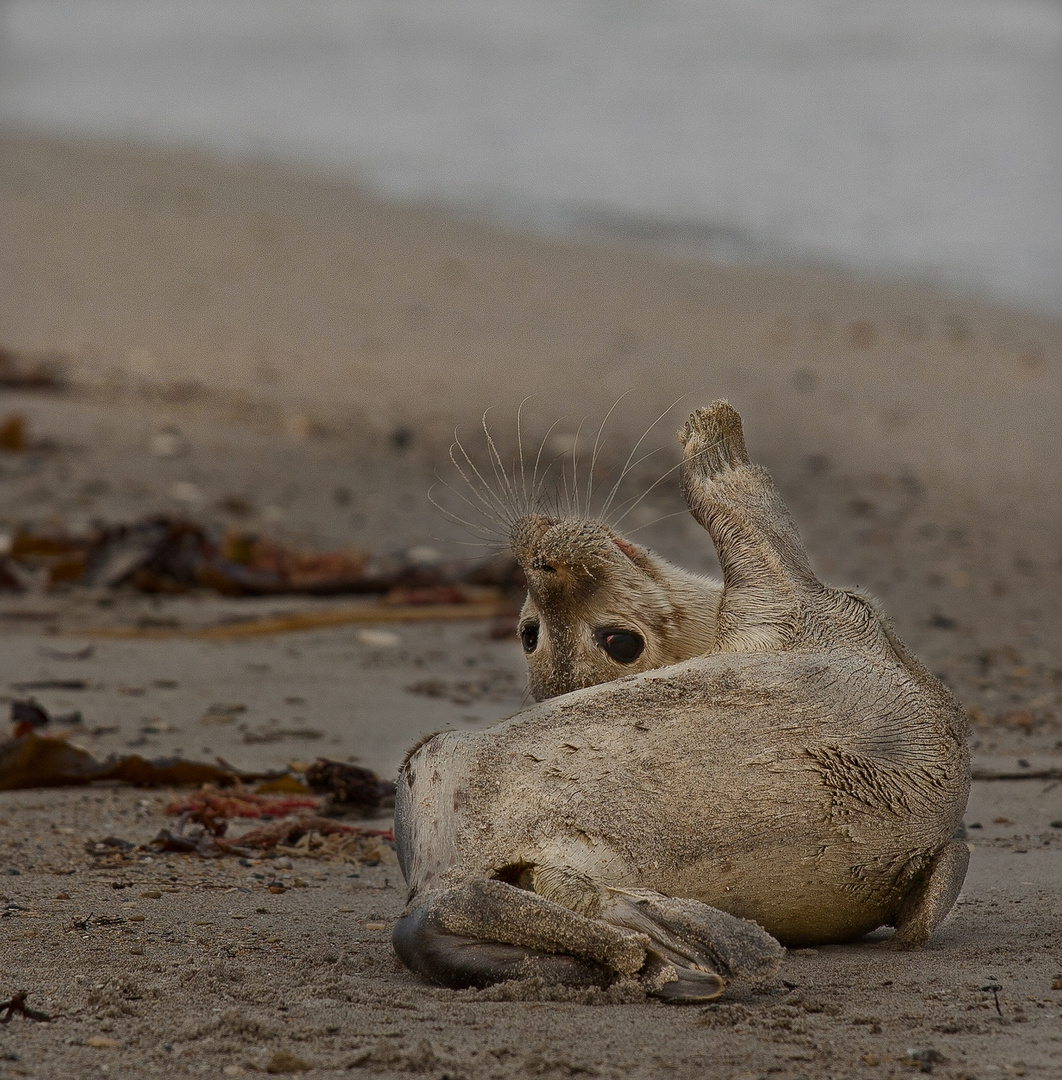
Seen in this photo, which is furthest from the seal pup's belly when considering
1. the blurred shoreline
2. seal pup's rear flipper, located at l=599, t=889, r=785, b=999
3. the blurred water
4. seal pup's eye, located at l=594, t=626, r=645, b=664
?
the blurred water

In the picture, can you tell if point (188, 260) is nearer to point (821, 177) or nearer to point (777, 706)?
point (821, 177)

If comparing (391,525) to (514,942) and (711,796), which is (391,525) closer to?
(711,796)

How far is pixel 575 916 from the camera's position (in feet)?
9.00

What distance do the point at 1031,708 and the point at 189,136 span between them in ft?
51.7

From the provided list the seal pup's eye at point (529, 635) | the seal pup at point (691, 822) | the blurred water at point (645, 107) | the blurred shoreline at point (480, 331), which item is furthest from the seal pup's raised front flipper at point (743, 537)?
the blurred water at point (645, 107)

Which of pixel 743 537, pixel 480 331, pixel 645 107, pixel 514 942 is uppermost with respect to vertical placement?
pixel 645 107

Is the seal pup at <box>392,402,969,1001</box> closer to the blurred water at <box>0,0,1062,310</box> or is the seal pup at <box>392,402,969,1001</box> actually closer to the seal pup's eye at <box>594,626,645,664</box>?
the seal pup's eye at <box>594,626,645,664</box>

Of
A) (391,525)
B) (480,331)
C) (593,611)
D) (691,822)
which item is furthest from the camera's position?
(480,331)

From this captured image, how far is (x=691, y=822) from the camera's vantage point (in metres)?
2.95

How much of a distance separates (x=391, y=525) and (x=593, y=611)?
503cm

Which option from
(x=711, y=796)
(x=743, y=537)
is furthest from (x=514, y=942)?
(x=743, y=537)

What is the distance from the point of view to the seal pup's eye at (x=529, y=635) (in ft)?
11.8

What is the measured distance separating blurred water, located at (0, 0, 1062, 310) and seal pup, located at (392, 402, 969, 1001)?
1110cm

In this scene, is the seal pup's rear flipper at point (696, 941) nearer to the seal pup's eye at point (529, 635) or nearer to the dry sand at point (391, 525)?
the dry sand at point (391, 525)
